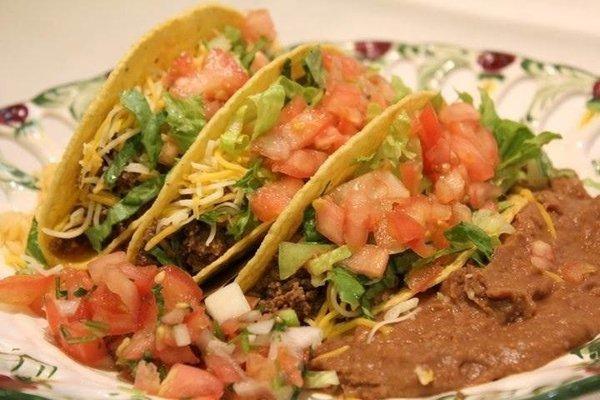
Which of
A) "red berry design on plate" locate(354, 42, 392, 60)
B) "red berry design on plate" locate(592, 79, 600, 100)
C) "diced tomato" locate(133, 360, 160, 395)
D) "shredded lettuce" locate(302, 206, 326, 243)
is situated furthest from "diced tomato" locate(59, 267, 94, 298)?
"red berry design on plate" locate(592, 79, 600, 100)

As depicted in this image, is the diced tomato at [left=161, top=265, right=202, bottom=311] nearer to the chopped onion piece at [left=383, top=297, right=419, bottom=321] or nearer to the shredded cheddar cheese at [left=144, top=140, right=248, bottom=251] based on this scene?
the shredded cheddar cheese at [left=144, top=140, right=248, bottom=251]

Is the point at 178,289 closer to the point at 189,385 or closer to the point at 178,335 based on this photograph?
the point at 178,335

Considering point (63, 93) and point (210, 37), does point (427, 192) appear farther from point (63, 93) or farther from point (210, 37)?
point (63, 93)

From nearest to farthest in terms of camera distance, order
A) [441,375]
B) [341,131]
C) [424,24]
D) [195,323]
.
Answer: [441,375] < [195,323] < [341,131] < [424,24]

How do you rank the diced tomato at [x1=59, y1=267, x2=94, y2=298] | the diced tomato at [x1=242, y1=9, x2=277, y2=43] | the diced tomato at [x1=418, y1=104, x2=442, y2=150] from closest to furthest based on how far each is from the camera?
the diced tomato at [x1=59, y1=267, x2=94, y2=298] → the diced tomato at [x1=418, y1=104, x2=442, y2=150] → the diced tomato at [x1=242, y1=9, x2=277, y2=43]

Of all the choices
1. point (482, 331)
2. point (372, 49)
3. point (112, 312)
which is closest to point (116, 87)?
point (112, 312)

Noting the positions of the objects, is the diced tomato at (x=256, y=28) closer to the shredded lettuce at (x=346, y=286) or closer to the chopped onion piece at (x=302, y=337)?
the shredded lettuce at (x=346, y=286)

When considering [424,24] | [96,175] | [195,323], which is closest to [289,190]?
[195,323]
